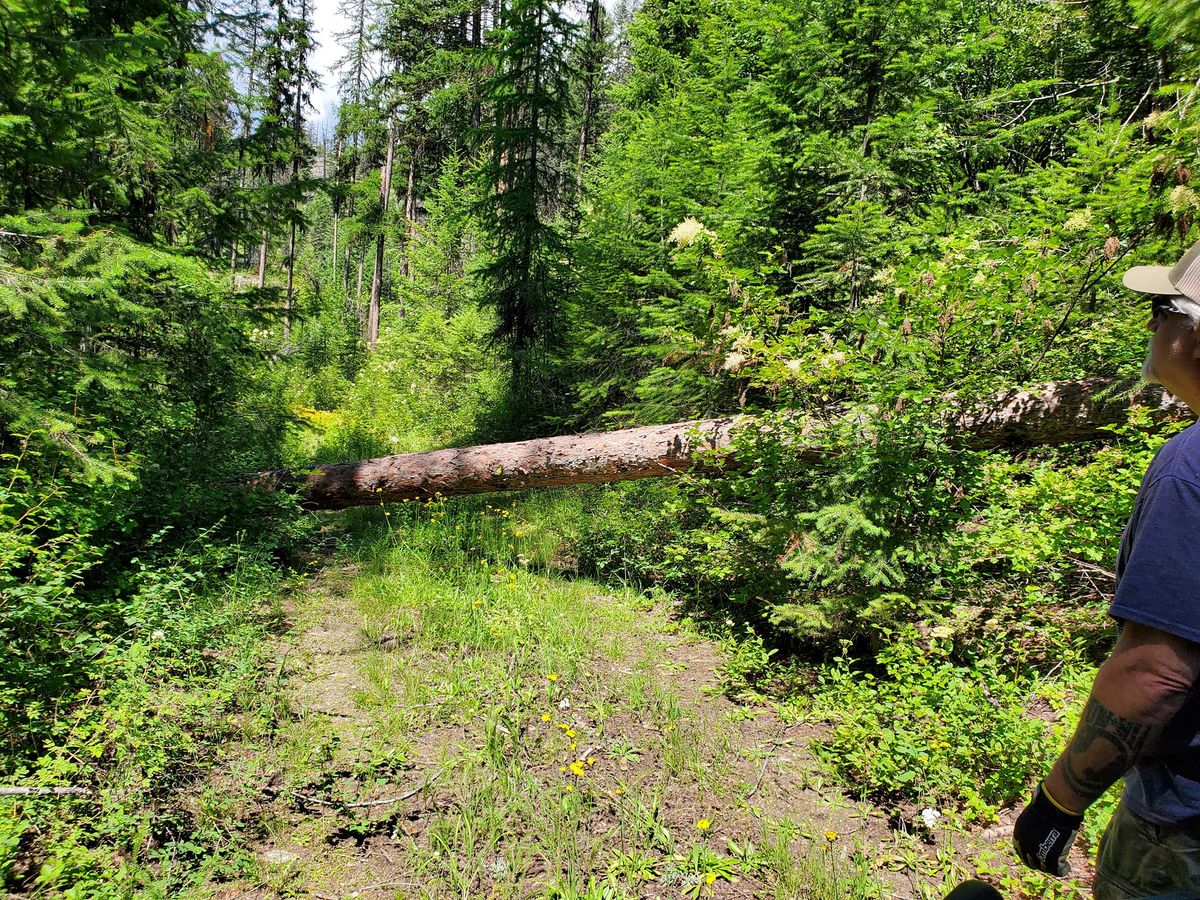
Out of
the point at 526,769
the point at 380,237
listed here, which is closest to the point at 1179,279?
the point at 526,769

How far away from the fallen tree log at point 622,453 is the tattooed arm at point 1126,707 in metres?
3.26

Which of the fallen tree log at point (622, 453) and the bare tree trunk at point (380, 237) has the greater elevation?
the bare tree trunk at point (380, 237)

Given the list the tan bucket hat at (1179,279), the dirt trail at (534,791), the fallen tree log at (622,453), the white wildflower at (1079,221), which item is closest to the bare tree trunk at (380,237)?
the fallen tree log at (622,453)

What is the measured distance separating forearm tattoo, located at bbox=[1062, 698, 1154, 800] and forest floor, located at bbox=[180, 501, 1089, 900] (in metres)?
1.62

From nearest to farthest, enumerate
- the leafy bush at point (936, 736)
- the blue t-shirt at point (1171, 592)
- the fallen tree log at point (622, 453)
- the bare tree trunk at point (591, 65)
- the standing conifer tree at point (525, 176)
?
1. the blue t-shirt at point (1171, 592)
2. the leafy bush at point (936, 736)
3. the fallen tree log at point (622, 453)
4. the standing conifer tree at point (525, 176)
5. the bare tree trunk at point (591, 65)

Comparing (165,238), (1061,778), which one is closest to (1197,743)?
(1061,778)

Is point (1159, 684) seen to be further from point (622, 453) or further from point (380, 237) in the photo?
point (380, 237)

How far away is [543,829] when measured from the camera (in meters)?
2.96

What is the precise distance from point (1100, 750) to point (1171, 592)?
16.1 inches

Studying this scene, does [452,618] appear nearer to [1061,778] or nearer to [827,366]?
[827,366]

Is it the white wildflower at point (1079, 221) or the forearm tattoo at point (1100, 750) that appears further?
the white wildflower at point (1079, 221)

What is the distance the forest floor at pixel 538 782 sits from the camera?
107 inches

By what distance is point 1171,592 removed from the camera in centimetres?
122

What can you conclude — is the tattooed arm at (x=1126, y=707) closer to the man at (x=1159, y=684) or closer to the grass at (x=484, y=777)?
the man at (x=1159, y=684)
